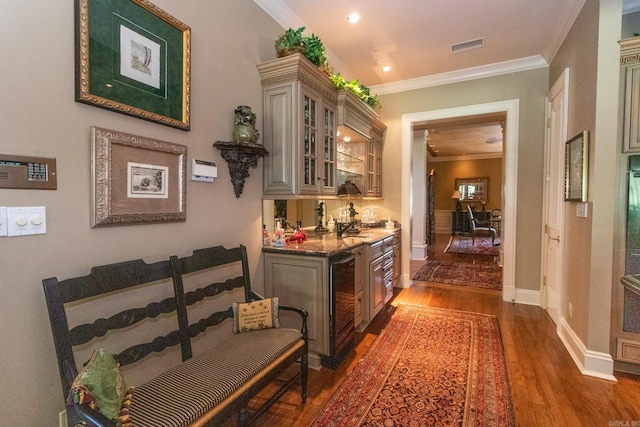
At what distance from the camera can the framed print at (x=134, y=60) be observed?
140 cm

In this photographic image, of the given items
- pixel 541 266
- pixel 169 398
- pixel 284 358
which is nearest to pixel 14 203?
pixel 169 398

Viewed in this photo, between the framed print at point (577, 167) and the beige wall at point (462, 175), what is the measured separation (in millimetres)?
8918

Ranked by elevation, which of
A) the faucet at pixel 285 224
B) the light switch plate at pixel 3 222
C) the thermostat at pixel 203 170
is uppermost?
the thermostat at pixel 203 170

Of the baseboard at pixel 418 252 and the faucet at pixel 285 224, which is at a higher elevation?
the faucet at pixel 285 224

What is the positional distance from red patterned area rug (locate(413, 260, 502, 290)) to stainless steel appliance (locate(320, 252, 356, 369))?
107 inches

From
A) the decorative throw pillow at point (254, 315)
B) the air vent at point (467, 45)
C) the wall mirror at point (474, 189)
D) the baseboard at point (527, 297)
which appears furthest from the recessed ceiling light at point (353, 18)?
the wall mirror at point (474, 189)

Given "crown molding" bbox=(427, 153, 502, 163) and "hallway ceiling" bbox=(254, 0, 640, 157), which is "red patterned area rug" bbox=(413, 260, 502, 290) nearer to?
"hallway ceiling" bbox=(254, 0, 640, 157)

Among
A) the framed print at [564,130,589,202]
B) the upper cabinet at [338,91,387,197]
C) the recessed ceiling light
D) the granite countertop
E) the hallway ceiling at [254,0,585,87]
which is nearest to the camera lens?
the granite countertop

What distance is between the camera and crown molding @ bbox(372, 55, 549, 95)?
3.76 meters

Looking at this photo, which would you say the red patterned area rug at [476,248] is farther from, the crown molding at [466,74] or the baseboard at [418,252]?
the crown molding at [466,74]

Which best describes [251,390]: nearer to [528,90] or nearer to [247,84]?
[247,84]

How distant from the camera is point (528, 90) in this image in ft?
12.5

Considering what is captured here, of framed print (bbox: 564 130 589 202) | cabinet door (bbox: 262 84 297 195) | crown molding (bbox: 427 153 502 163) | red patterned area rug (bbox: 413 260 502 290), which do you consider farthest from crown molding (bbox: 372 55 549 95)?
crown molding (bbox: 427 153 502 163)

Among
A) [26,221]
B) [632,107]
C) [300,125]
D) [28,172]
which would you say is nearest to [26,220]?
[26,221]
